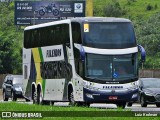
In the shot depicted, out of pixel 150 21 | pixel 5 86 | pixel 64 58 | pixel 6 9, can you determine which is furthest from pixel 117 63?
pixel 6 9

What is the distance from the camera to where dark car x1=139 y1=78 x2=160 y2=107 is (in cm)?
3894

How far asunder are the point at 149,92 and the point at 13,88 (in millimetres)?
13193

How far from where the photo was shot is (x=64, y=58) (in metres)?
35.4

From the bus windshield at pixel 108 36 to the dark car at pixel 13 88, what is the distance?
16464 millimetres

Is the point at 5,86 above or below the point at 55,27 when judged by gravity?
below

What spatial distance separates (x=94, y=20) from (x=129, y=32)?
5.43 ft

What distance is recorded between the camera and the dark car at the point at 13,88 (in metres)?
49.3

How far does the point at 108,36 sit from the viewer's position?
33375mm

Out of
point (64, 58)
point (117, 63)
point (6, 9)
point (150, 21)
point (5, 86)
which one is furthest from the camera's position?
point (6, 9)

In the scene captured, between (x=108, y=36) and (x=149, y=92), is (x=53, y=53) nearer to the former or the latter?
(x=108, y=36)

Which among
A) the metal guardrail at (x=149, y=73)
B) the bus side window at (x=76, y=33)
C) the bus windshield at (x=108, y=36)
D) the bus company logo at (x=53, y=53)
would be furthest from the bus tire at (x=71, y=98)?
the metal guardrail at (x=149, y=73)

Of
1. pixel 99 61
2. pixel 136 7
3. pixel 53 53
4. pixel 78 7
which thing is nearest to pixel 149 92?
pixel 53 53

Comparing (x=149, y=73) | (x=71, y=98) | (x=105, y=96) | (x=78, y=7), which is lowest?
(x=149, y=73)

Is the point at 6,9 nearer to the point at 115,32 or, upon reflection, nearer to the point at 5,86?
the point at 5,86
